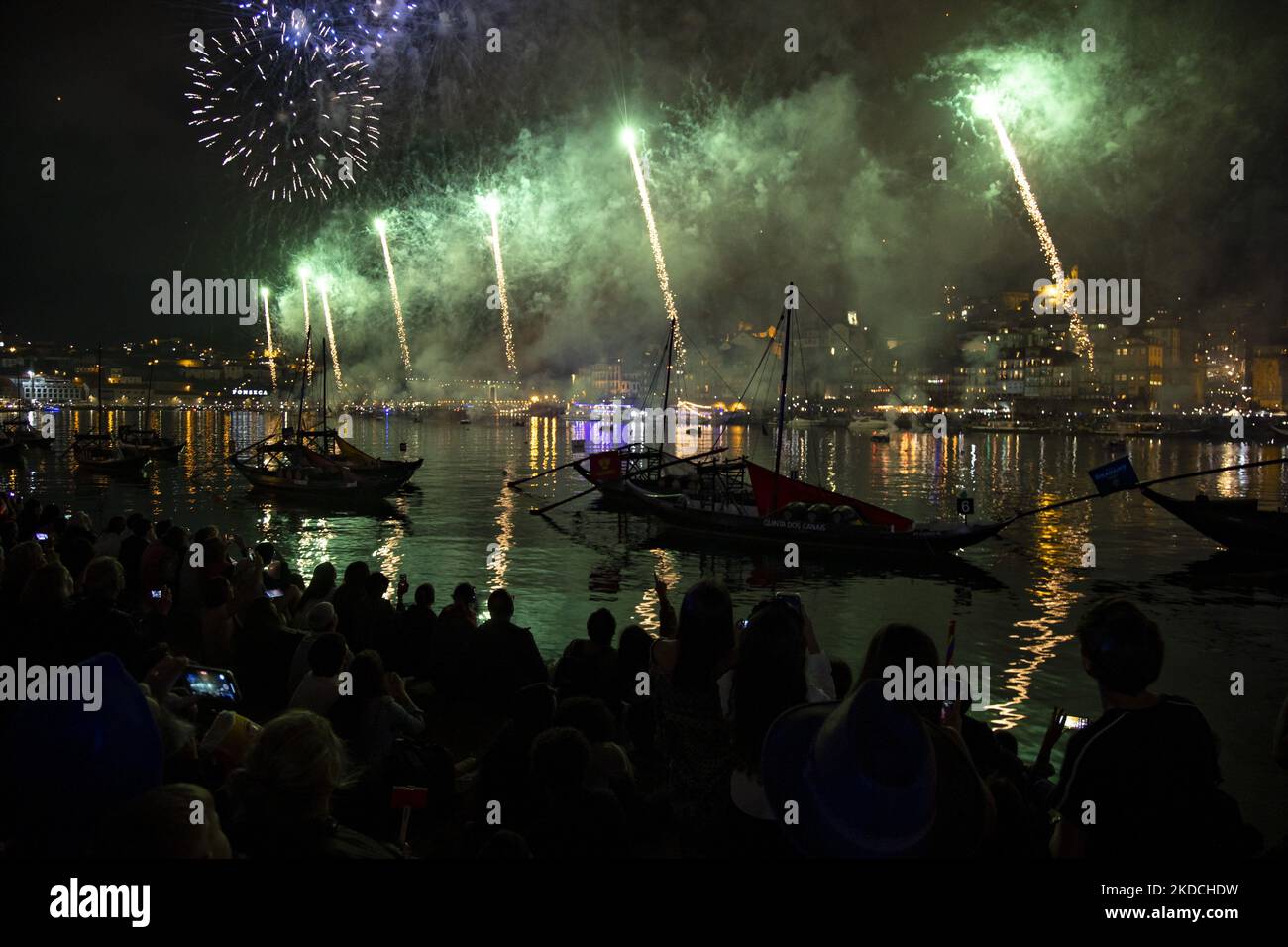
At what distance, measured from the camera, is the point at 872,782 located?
2.44 m

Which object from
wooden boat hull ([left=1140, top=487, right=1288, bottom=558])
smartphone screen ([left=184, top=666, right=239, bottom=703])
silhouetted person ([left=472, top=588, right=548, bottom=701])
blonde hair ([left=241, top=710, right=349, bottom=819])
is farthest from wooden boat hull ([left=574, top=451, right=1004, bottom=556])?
blonde hair ([left=241, top=710, right=349, bottom=819])

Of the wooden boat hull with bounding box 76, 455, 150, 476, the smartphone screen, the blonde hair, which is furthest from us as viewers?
the wooden boat hull with bounding box 76, 455, 150, 476

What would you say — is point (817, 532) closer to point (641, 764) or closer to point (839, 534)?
point (839, 534)

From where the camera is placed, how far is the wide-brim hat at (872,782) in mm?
2422

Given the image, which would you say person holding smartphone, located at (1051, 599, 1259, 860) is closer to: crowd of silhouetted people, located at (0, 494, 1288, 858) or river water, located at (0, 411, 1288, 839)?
crowd of silhouetted people, located at (0, 494, 1288, 858)

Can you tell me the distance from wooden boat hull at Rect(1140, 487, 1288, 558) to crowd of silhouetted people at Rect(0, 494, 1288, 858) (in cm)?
3033

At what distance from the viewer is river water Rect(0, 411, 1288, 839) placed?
638 inches

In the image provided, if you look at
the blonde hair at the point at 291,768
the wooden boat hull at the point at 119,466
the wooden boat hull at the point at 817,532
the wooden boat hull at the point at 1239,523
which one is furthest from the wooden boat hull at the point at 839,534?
the wooden boat hull at the point at 119,466

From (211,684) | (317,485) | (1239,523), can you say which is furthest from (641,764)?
(317,485)

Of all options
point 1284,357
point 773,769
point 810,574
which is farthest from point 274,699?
point 1284,357

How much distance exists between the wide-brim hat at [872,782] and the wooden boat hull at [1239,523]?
32072mm

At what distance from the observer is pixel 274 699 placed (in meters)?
7.67

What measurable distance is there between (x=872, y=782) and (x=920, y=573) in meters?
27.3
